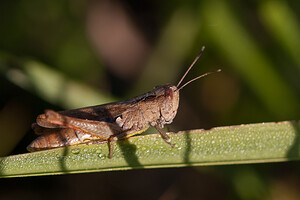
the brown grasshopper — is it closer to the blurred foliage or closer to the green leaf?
the green leaf

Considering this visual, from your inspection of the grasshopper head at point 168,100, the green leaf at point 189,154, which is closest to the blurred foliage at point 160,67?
the grasshopper head at point 168,100

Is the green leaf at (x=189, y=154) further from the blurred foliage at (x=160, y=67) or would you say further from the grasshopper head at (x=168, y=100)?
the blurred foliage at (x=160, y=67)

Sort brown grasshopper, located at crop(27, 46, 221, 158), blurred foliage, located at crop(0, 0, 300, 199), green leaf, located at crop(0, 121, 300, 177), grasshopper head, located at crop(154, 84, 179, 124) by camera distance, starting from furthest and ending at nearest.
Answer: blurred foliage, located at crop(0, 0, 300, 199), grasshopper head, located at crop(154, 84, 179, 124), brown grasshopper, located at crop(27, 46, 221, 158), green leaf, located at crop(0, 121, 300, 177)

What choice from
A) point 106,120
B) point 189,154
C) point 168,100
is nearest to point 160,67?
point 168,100

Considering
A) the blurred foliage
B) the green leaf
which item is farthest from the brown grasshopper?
the blurred foliage

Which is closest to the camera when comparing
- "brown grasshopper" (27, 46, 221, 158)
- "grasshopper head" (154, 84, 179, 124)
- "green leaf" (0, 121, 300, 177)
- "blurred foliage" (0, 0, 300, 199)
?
"green leaf" (0, 121, 300, 177)

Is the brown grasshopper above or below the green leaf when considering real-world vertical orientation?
above
